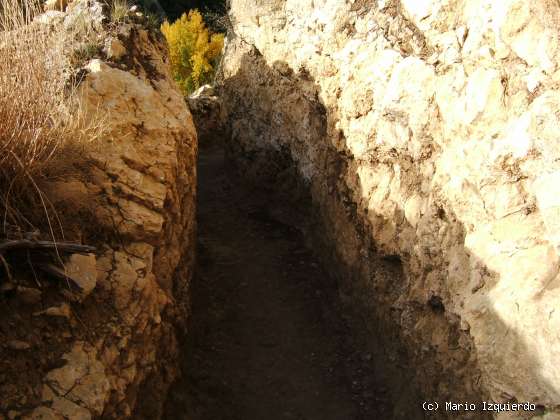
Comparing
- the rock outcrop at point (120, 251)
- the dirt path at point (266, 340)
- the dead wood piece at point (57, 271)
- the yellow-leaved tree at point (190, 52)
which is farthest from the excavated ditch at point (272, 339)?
the yellow-leaved tree at point (190, 52)

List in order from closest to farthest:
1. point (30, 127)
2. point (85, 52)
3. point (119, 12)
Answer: point (30, 127)
point (85, 52)
point (119, 12)

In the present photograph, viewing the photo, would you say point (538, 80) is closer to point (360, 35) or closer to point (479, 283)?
point (479, 283)

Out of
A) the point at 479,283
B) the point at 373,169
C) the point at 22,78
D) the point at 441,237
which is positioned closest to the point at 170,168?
the point at 22,78

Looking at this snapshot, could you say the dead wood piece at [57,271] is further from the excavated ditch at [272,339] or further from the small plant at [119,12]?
the small plant at [119,12]

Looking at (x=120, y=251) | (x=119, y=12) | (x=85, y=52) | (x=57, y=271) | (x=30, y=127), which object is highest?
(x=119, y=12)

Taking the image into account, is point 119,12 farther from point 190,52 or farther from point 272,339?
point 190,52

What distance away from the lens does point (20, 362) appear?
2.73 metres

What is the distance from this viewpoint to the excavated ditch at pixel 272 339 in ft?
13.9

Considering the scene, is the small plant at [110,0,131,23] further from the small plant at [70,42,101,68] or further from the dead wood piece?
the dead wood piece

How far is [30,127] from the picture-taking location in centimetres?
317

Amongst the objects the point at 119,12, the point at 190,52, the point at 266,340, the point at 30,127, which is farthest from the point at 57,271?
the point at 190,52

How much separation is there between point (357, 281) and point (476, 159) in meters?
1.84

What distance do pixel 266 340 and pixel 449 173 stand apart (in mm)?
2331

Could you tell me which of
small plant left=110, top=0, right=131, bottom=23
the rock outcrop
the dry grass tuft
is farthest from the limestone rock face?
the dry grass tuft
